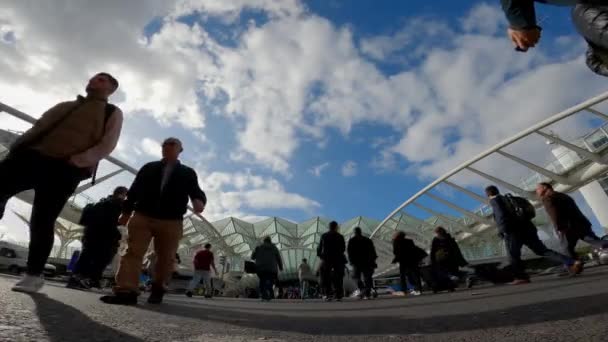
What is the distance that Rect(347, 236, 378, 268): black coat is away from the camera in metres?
7.45

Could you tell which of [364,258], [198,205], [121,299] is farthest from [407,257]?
[121,299]

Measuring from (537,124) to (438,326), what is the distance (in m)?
22.5

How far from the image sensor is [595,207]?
28.4m

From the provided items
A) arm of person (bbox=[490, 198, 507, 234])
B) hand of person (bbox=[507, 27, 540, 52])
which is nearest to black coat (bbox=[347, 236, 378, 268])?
arm of person (bbox=[490, 198, 507, 234])

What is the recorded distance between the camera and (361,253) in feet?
24.5

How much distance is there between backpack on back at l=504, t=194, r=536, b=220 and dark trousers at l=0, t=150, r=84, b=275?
6444mm

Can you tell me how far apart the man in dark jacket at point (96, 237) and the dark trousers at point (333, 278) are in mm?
4275

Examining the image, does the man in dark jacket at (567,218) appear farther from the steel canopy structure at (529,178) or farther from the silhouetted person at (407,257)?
the steel canopy structure at (529,178)

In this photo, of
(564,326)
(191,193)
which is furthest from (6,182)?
(564,326)

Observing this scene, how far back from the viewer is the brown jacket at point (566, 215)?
5.89 m

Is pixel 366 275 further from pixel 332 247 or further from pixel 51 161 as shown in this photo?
pixel 51 161

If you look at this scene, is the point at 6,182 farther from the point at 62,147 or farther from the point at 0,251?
the point at 0,251

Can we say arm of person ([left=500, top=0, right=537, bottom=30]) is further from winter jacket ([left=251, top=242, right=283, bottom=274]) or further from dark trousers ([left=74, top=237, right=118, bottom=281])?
winter jacket ([left=251, top=242, right=283, bottom=274])

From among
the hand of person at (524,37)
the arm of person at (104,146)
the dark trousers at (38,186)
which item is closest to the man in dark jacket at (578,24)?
the hand of person at (524,37)
